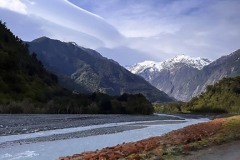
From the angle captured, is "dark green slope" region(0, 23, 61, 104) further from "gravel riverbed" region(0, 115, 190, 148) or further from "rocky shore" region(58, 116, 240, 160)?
"rocky shore" region(58, 116, 240, 160)

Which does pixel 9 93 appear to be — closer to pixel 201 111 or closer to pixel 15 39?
pixel 15 39

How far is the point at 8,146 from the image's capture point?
22.0m

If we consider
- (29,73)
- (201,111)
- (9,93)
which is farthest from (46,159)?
(201,111)

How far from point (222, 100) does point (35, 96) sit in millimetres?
125501

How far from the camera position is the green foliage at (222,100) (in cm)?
17386

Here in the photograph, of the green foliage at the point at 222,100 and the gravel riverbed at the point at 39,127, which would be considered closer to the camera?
the gravel riverbed at the point at 39,127

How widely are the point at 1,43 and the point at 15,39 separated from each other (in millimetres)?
20191

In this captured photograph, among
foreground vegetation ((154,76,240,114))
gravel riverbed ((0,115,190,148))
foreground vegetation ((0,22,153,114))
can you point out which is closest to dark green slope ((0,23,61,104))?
foreground vegetation ((0,22,153,114))

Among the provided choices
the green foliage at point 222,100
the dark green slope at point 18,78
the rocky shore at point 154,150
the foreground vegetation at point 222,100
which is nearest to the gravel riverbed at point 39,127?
the rocky shore at point 154,150

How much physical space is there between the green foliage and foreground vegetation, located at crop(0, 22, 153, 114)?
68.4 meters

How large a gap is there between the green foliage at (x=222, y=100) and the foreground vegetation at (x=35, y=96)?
6844 cm

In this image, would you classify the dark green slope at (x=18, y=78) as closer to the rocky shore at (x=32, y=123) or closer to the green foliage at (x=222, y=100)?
the rocky shore at (x=32, y=123)

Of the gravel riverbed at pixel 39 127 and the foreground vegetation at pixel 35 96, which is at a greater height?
the foreground vegetation at pixel 35 96

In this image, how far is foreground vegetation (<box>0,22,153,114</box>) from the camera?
79.9m
